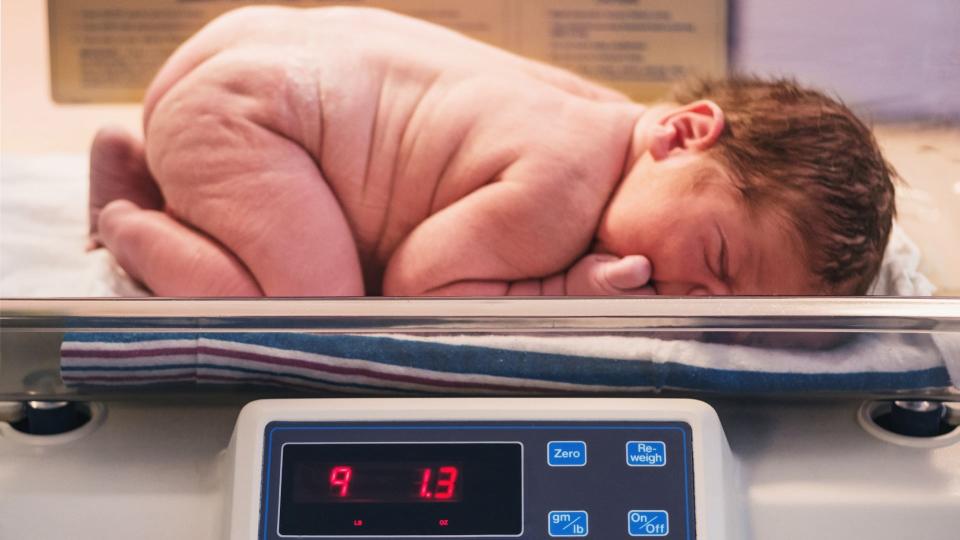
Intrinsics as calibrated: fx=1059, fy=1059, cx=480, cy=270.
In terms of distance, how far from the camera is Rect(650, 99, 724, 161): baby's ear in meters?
0.77

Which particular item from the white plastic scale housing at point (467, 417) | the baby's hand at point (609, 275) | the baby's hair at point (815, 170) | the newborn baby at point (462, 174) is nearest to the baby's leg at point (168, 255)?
the newborn baby at point (462, 174)

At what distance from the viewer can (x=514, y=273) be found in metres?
0.77

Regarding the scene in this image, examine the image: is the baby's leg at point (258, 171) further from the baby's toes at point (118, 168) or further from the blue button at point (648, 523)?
the blue button at point (648, 523)

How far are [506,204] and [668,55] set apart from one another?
0.53 ft

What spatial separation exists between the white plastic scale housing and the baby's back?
0.11 meters

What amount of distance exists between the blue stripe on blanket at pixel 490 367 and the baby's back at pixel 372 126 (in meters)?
0.06

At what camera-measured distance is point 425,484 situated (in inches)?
27.3

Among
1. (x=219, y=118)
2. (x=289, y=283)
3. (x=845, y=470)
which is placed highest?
(x=219, y=118)

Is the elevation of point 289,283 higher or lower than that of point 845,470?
higher

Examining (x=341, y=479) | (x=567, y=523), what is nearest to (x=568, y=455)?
(x=567, y=523)

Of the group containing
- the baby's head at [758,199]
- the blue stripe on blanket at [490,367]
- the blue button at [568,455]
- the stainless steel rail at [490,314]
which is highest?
the baby's head at [758,199]

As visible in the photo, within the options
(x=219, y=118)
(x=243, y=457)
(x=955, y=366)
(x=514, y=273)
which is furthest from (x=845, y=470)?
(x=219, y=118)

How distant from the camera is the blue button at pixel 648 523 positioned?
2.21ft

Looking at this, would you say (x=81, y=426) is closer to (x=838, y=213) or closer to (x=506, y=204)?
(x=506, y=204)
